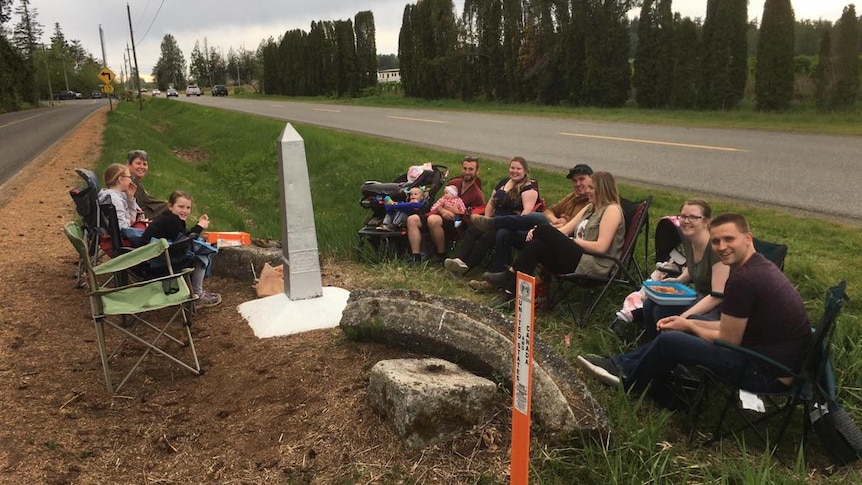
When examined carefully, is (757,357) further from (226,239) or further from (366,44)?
(366,44)

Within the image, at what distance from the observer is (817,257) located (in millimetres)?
4914

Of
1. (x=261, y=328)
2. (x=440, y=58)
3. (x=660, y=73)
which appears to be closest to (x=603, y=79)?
(x=660, y=73)

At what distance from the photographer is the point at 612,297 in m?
5.03

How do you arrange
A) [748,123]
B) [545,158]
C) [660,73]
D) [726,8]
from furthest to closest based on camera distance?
[660,73]
[726,8]
[748,123]
[545,158]

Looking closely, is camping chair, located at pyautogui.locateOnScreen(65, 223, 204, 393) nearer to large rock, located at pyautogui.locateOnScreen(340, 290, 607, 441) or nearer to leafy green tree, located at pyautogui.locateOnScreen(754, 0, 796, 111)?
large rock, located at pyautogui.locateOnScreen(340, 290, 607, 441)

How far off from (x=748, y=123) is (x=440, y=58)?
20.8 m

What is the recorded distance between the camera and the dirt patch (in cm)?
291

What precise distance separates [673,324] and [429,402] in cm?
152

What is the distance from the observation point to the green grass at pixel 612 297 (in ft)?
9.34

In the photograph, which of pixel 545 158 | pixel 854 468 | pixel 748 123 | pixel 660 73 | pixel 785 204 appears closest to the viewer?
pixel 854 468

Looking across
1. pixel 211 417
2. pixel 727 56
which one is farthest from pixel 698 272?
pixel 727 56

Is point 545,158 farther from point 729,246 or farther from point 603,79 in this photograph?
point 603,79

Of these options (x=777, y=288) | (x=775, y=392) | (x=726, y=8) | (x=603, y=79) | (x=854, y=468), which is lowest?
(x=854, y=468)

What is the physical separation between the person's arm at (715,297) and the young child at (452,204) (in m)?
2.82
